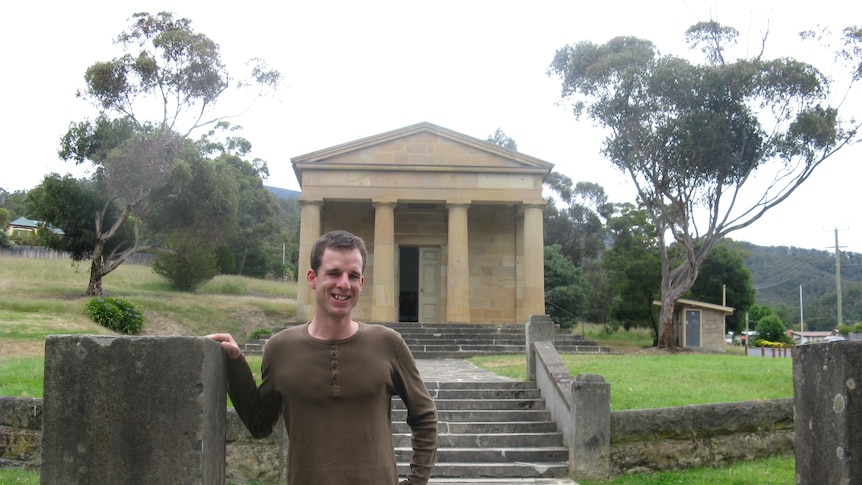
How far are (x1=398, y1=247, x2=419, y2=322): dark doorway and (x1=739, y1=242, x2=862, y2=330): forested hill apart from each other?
45558 mm

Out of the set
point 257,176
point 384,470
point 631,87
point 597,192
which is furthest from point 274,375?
point 597,192

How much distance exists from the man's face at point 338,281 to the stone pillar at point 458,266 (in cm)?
2126

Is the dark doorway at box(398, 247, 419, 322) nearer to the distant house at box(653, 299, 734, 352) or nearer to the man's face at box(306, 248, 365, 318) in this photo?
the distant house at box(653, 299, 734, 352)

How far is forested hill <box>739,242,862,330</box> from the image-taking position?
210ft

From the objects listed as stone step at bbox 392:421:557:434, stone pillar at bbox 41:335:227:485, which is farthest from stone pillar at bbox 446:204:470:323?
stone pillar at bbox 41:335:227:485

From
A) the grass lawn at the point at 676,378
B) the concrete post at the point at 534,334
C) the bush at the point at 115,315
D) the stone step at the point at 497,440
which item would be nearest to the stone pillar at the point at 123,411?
the stone step at the point at 497,440

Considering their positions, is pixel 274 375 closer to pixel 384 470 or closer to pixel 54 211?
pixel 384 470

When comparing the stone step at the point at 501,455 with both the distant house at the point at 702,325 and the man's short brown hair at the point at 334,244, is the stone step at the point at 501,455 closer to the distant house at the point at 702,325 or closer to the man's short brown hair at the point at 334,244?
the man's short brown hair at the point at 334,244

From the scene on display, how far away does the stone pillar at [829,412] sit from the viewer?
2.99 metres

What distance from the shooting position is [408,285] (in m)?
27.6

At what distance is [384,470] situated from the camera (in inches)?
107

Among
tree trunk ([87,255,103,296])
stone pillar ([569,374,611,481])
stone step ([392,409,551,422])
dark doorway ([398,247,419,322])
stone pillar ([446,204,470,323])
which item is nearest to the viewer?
stone pillar ([569,374,611,481])

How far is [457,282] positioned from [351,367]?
849 inches

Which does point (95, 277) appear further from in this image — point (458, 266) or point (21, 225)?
point (21, 225)
